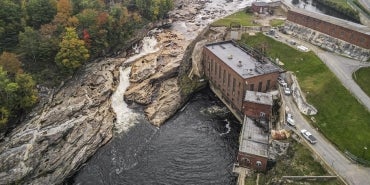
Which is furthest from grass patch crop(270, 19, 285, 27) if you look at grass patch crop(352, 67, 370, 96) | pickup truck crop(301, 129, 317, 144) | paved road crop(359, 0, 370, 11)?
pickup truck crop(301, 129, 317, 144)

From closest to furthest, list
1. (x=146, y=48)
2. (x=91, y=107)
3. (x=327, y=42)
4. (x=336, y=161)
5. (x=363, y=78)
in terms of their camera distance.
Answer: (x=336, y=161)
(x=363, y=78)
(x=91, y=107)
(x=327, y=42)
(x=146, y=48)

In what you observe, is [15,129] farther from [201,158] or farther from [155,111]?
[201,158]

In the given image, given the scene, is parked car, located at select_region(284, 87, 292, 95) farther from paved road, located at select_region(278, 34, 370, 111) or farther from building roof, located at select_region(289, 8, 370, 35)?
building roof, located at select_region(289, 8, 370, 35)

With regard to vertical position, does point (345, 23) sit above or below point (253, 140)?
above

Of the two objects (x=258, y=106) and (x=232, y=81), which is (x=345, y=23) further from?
(x=258, y=106)

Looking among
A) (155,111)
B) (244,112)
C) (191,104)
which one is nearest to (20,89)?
(155,111)

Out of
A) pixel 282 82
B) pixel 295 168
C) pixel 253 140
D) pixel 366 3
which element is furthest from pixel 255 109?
pixel 366 3

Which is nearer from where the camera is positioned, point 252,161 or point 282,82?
point 252,161
